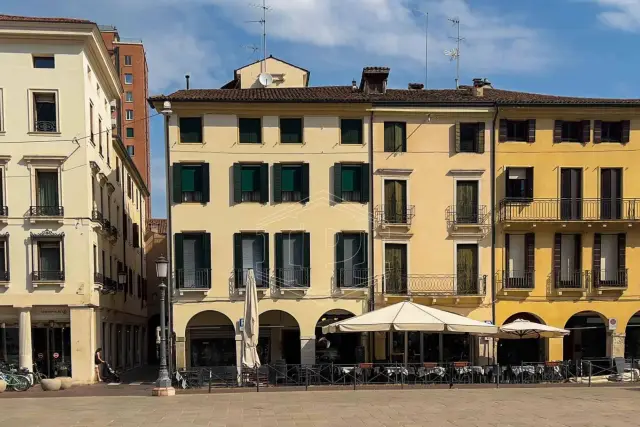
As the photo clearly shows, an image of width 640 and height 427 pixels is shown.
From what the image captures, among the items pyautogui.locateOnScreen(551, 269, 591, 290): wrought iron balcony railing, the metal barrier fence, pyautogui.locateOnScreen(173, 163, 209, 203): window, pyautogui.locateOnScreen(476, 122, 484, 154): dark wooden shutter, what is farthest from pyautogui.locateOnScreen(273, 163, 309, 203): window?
pyautogui.locateOnScreen(551, 269, 591, 290): wrought iron balcony railing

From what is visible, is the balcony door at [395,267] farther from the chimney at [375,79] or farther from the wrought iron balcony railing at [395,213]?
the chimney at [375,79]

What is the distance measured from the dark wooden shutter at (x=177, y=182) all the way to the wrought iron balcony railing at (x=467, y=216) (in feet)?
39.7

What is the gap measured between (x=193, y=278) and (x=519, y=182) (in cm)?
1550

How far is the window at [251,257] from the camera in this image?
30.8m

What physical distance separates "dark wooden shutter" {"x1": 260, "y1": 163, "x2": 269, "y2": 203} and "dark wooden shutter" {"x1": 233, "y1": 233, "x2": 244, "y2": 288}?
1941 millimetres

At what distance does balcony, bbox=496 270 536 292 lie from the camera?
3162cm

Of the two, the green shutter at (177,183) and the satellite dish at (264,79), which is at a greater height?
the satellite dish at (264,79)

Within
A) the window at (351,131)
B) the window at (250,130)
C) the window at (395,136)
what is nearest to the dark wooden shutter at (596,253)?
the window at (395,136)

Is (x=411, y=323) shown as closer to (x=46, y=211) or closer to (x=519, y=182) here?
(x=519, y=182)

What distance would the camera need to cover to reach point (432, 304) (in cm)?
3142

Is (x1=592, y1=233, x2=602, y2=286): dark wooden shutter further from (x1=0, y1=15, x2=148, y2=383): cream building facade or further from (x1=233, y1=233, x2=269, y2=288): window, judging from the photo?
(x1=0, y1=15, x2=148, y2=383): cream building facade

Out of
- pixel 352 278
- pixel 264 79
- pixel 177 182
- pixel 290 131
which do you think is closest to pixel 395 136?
pixel 290 131

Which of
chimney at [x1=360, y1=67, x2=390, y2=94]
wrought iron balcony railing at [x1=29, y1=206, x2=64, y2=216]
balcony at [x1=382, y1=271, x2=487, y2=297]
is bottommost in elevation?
balcony at [x1=382, y1=271, x2=487, y2=297]

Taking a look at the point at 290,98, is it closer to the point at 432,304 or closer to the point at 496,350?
the point at 432,304
